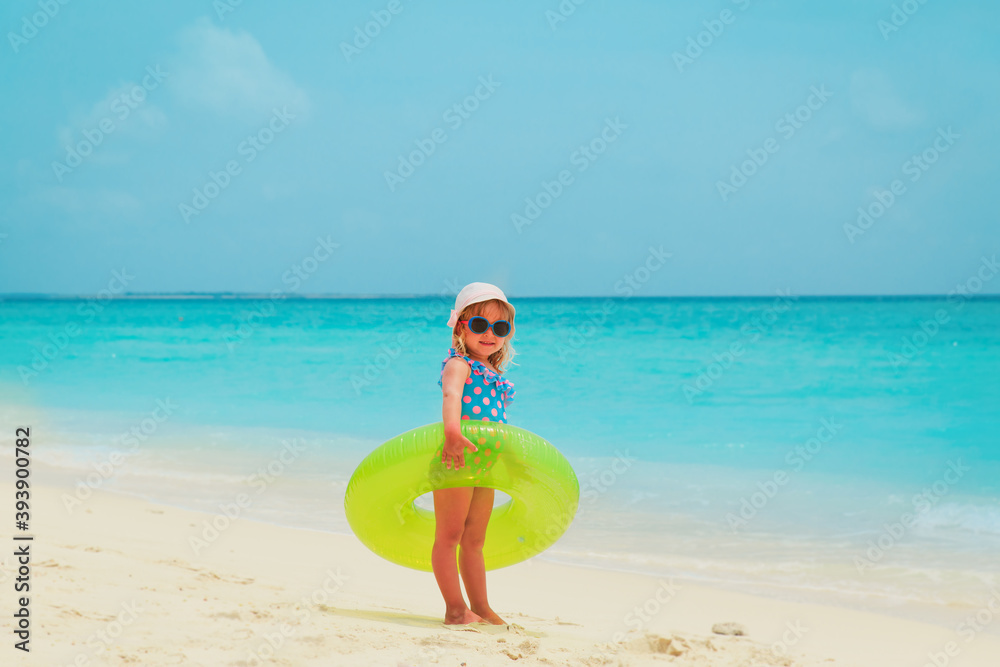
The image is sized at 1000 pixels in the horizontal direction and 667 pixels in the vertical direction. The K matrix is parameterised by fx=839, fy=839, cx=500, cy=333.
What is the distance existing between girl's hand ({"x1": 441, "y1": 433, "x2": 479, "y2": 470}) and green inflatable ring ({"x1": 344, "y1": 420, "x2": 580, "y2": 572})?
0.03 metres

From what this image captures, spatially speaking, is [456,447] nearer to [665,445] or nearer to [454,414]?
[454,414]

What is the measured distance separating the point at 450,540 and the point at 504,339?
74 centimetres

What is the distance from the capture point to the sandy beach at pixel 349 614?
2.64 meters

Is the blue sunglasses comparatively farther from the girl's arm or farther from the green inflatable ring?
the green inflatable ring

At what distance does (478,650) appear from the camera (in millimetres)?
2703

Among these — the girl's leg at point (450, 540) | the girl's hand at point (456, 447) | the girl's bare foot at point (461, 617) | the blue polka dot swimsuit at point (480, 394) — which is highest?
the blue polka dot swimsuit at point (480, 394)

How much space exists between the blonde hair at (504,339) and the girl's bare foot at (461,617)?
87 cm

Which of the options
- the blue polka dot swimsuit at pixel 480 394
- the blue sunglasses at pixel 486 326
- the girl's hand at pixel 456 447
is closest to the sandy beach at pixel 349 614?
the girl's hand at pixel 456 447

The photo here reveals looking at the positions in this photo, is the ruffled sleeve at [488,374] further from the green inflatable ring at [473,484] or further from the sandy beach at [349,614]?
the sandy beach at [349,614]

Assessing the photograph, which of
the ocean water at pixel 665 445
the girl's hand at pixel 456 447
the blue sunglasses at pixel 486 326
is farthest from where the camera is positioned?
the ocean water at pixel 665 445

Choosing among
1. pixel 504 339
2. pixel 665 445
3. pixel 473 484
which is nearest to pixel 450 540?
pixel 473 484

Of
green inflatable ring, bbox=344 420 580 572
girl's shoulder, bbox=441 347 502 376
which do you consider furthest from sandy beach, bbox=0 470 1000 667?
girl's shoulder, bbox=441 347 502 376

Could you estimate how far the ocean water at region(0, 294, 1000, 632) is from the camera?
4.70 m

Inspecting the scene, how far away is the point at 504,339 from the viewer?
9.67 ft
